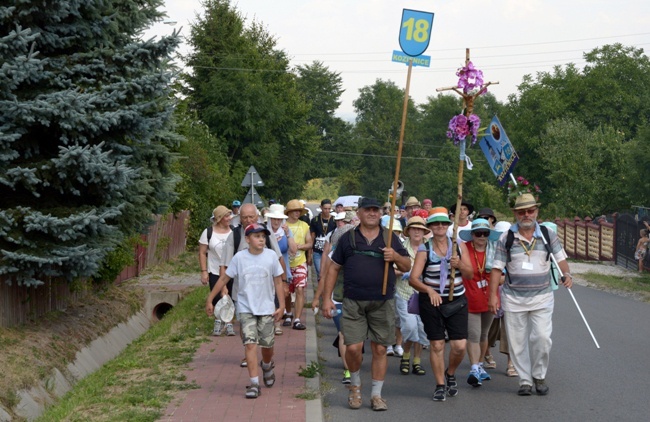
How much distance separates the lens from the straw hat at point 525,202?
9180 millimetres

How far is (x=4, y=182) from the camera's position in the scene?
462 inches

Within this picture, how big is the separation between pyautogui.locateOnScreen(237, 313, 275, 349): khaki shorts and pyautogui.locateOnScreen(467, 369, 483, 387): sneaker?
76.6 inches

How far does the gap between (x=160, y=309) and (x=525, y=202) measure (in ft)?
39.2

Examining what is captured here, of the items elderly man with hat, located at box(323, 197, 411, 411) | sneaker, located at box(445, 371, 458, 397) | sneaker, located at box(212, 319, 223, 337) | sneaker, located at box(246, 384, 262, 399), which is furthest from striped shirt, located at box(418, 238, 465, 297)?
sneaker, located at box(212, 319, 223, 337)

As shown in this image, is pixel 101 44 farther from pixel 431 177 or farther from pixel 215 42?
pixel 431 177

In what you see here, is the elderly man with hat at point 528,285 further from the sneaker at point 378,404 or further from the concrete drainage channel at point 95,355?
the concrete drainage channel at point 95,355

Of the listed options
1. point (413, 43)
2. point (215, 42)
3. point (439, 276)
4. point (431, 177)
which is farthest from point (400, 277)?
point (431, 177)

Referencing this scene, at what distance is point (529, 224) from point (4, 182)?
6064 millimetres

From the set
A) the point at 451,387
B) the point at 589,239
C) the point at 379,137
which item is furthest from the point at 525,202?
the point at 379,137

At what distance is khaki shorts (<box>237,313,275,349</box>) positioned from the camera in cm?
919

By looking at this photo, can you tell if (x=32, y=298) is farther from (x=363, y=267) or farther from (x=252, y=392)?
(x=363, y=267)

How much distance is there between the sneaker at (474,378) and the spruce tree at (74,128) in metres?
4.80

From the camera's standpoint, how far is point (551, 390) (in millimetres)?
9578

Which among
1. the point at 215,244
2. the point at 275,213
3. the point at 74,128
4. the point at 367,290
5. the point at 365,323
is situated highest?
the point at 74,128
